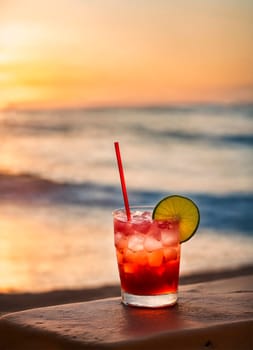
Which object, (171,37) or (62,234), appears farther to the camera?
(171,37)

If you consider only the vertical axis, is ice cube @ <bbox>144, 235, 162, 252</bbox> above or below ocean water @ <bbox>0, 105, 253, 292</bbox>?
below

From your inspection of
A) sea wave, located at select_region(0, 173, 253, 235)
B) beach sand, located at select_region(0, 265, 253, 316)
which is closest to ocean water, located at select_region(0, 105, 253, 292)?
sea wave, located at select_region(0, 173, 253, 235)

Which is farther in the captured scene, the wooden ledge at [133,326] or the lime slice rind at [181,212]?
the lime slice rind at [181,212]

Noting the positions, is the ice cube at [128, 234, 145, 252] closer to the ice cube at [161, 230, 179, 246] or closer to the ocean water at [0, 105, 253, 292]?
the ice cube at [161, 230, 179, 246]

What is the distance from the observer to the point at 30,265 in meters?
6.38

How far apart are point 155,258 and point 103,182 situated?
951 cm

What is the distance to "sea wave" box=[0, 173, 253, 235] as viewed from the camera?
9.37 metres

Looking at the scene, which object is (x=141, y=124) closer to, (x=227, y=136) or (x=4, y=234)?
(x=227, y=136)

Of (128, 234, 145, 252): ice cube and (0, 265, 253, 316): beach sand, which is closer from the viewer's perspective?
(128, 234, 145, 252): ice cube

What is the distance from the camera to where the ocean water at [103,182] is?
256 inches

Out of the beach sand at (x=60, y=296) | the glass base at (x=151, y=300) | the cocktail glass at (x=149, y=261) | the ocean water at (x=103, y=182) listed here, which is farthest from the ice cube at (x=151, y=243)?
the ocean water at (x=103, y=182)

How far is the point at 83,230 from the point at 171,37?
11.1 meters

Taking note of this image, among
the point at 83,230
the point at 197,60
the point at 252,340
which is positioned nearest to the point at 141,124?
the point at 197,60

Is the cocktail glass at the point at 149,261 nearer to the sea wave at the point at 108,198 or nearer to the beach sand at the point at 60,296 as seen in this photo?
the beach sand at the point at 60,296
